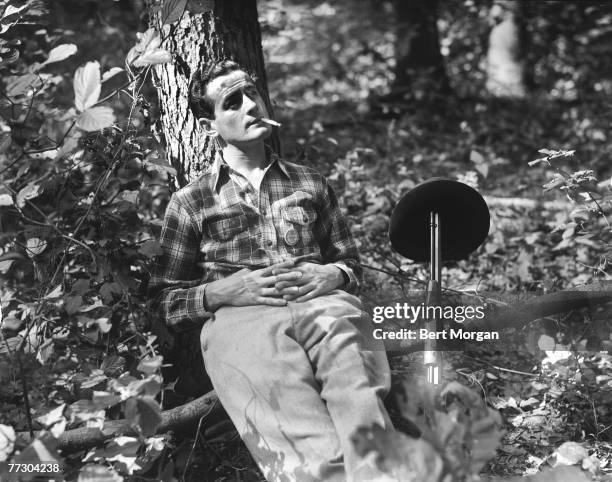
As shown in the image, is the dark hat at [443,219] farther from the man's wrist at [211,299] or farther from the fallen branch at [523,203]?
the fallen branch at [523,203]

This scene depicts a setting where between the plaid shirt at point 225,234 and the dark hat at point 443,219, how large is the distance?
28 centimetres

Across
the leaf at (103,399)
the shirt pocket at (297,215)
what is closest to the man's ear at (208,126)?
the shirt pocket at (297,215)

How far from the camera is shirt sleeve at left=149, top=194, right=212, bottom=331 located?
280cm

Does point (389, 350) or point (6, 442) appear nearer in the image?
point (6, 442)

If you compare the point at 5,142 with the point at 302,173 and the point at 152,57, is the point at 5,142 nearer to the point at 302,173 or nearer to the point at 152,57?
the point at 152,57

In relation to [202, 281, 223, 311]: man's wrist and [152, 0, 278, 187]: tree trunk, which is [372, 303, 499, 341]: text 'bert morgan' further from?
[152, 0, 278, 187]: tree trunk

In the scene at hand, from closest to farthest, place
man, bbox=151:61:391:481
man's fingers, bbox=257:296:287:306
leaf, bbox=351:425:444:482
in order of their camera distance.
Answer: leaf, bbox=351:425:444:482, man, bbox=151:61:391:481, man's fingers, bbox=257:296:287:306

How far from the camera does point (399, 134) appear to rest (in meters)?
7.42

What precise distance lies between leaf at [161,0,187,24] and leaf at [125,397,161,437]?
1315mm

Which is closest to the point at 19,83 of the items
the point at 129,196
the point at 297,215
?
the point at 129,196

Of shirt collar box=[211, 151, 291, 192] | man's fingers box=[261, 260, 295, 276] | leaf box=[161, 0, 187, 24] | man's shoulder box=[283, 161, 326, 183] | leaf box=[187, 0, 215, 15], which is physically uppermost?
leaf box=[161, 0, 187, 24]

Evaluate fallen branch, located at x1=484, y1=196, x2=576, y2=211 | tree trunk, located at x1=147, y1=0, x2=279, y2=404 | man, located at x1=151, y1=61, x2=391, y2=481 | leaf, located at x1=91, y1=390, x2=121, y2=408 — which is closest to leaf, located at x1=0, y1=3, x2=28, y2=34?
tree trunk, located at x1=147, y1=0, x2=279, y2=404

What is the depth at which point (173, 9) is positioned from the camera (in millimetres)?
2492

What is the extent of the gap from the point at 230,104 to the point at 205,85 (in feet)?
0.53
